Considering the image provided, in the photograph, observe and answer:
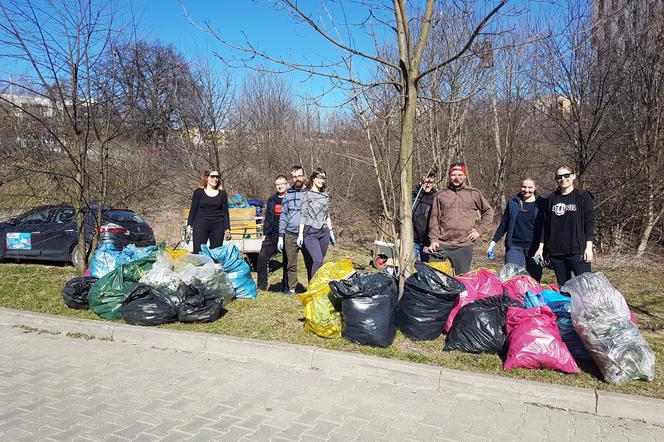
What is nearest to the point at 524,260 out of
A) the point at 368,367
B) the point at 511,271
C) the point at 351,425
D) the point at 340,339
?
the point at 511,271

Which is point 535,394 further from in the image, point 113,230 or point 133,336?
point 113,230

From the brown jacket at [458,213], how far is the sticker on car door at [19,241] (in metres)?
9.61

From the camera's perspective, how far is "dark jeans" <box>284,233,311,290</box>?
22.7 ft

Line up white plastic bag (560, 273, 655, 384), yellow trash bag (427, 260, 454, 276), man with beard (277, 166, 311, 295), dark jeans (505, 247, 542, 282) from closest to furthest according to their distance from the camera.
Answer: white plastic bag (560, 273, 655, 384) < yellow trash bag (427, 260, 454, 276) < dark jeans (505, 247, 542, 282) < man with beard (277, 166, 311, 295)

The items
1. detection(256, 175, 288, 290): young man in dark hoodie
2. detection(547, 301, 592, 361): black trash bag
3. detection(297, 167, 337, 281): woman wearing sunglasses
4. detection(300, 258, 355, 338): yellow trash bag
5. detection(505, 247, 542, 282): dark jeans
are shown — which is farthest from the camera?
detection(256, 175, 288, 290): young man in dark hoodie

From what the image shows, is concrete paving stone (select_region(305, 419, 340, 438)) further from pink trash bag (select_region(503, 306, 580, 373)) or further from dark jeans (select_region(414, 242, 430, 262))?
dark jeans (select_region(414, 242, 430, 262))

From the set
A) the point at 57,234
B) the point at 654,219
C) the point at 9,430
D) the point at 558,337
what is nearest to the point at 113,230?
the point at 57,234

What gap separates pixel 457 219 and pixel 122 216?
8.46 metres

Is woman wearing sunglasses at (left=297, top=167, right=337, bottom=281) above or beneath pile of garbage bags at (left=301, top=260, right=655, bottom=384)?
above

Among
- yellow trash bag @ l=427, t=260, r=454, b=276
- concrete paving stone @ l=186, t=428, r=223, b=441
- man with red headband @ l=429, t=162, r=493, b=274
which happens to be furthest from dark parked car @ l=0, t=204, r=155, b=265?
concrete paving stone @ l=186, t=428, r=223, b=441

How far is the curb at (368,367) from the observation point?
3465mm

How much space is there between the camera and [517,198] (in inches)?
239

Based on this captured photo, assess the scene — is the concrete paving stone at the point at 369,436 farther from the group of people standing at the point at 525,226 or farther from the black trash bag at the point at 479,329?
the group of people standing at the point at 525,226

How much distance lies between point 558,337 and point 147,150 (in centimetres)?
1428
